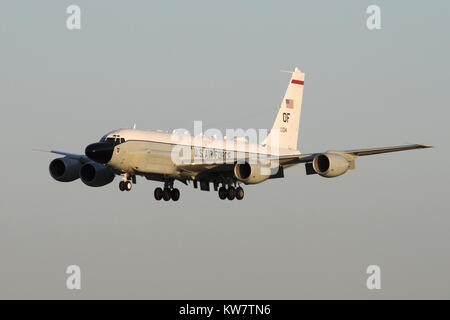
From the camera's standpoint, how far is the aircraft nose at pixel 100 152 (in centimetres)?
8106

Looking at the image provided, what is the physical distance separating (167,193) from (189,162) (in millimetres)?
4985

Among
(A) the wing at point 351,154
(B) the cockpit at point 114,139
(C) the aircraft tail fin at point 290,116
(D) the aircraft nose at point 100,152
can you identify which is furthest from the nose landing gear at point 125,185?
(C) the aircraft tail fin at point 290,116

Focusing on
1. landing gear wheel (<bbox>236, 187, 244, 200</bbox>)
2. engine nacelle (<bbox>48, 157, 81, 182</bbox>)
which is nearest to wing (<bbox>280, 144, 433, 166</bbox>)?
landing gear wheel (<bbox>236, 187, 244, 200</bbox>)

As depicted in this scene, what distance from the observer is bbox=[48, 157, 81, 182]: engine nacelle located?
91.9 meters

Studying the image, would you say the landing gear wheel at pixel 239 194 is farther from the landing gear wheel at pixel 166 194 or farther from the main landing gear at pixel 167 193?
the landing gear wheel at pixel 166 194

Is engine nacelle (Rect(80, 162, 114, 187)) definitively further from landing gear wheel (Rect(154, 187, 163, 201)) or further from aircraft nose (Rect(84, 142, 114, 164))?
aircraft nose (Rect(84, 142, 114, 164))

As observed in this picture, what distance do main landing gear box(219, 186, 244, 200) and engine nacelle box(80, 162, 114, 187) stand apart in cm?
978

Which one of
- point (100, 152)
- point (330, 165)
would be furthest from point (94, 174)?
point (330, 165)

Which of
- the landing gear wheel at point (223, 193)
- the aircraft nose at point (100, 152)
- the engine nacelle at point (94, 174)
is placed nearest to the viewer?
the aircraft nose at point (100, 152)
